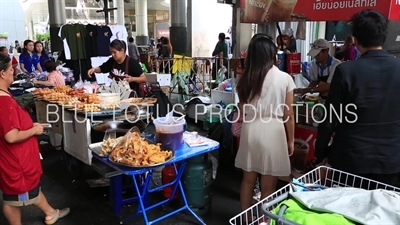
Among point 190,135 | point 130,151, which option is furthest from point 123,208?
point 130,151

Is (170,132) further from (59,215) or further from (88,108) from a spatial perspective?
(59,215)

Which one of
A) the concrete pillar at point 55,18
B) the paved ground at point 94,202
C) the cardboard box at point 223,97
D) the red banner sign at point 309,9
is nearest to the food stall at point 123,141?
the paved ground at point 94,202

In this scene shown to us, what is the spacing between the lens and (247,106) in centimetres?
265

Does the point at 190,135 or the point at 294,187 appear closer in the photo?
the point at 294,187

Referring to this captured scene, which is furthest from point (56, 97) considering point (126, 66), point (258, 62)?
point (258, 62)

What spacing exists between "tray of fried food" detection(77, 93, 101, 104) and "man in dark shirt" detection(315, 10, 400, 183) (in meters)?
2.62

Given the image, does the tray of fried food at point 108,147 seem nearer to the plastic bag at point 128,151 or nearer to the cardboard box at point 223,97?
the plastic bag at point 128,151

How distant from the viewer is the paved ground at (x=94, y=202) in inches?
129

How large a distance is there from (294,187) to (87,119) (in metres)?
2.53

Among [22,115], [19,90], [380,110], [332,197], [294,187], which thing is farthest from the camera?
[19,90]

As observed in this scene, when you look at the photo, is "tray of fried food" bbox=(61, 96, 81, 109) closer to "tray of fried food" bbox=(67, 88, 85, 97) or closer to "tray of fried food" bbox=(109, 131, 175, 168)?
"tray of fried food" bbox=(67, 88, 85, 97)

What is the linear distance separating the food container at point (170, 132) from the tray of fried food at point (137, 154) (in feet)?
0.39

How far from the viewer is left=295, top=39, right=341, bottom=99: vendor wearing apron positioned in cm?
386

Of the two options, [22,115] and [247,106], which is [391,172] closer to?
[247,106]
